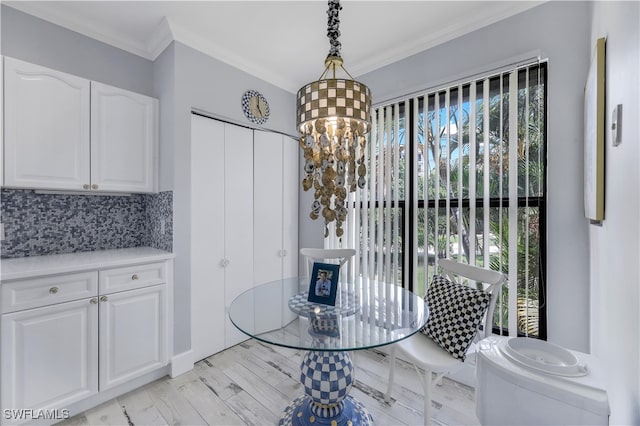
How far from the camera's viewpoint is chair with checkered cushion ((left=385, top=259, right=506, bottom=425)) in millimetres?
1513

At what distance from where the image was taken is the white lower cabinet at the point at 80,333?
5.14 feet

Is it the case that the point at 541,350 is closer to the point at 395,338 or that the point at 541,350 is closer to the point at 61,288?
the point at 395,338

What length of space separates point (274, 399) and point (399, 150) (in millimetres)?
2167

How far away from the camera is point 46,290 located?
1663mm

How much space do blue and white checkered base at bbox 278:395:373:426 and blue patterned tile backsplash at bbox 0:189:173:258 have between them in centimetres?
149

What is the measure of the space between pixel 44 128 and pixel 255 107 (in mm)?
1600

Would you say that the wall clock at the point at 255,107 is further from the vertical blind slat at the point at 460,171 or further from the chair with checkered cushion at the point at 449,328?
the chair with checkered cushion at the point at 449,328

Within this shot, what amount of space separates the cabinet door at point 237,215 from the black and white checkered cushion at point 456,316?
5.76 ft

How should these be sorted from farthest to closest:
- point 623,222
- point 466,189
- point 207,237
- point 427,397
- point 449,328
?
point 207,237 < point 466,189 < point 449,328 < point 427,397 < point 623,222

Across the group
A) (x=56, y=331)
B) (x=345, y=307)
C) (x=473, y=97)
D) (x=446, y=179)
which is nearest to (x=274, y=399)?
(x=345, y=307)

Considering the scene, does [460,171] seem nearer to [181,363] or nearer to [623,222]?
[623,222]

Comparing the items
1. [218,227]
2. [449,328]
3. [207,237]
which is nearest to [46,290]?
[207,237]

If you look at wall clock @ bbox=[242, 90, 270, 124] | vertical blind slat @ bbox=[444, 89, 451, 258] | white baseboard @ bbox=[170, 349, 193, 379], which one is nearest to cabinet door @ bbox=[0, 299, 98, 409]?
white baseboard @ bbox=[170, 349, 193, 379]

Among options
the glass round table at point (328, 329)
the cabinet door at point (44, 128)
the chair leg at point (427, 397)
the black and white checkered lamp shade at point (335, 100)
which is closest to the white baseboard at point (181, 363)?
the glass round table at point (328, 329)
